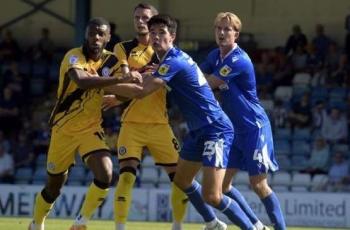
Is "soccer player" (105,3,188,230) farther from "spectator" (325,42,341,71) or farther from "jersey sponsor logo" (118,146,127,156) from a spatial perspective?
"spectator" (325,42,341,71)

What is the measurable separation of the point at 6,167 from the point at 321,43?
7.18 meters

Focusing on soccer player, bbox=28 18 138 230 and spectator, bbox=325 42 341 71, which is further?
spectator, bbox=325 42 341 71

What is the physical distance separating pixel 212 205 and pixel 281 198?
8.62 metres

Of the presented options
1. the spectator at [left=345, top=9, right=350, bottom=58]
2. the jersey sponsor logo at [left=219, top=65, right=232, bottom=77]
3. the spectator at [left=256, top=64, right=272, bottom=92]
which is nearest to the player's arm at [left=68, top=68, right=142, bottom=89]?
the jersey sponsor logo at [left=219, top=65, right=232, bottom=77]

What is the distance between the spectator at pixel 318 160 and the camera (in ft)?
73.3

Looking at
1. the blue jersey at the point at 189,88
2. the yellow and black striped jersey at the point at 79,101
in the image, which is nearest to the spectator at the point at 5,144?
the yellow and black striped jersey at the point at 79,101

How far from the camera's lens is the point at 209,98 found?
478 inches

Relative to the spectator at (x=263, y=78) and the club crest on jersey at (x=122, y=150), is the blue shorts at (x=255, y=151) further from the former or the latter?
the spectator at (x=263, y=78)

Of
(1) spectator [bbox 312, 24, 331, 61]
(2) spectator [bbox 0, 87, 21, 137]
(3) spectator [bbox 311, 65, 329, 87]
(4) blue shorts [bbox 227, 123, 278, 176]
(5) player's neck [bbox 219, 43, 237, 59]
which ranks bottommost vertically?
(2) spectator [bbox 0, 87, 21, 137]

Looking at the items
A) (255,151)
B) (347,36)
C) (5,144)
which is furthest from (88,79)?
(347,36)

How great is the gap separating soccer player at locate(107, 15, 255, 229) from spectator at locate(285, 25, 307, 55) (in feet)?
44.5

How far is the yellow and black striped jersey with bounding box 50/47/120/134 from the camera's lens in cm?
1273

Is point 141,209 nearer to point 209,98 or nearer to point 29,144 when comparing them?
point 29,144

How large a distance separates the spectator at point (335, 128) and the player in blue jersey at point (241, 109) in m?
10.2
